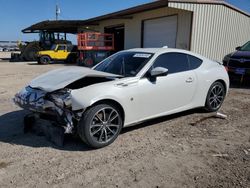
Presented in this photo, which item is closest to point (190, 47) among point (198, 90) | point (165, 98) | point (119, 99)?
point (198, 90)

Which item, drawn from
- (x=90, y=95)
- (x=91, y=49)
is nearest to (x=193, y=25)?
(x=91, y=49)

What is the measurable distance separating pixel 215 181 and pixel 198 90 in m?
2.57

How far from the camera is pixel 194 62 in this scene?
546 centimetres

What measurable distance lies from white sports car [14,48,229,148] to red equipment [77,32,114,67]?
1232cm

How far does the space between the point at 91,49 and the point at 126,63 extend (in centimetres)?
1316

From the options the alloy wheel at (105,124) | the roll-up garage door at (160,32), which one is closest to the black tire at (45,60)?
the roll-up garage door at (160,32)

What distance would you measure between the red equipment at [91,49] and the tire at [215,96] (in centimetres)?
1219

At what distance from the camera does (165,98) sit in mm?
4781

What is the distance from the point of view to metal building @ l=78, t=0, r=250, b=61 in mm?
13094

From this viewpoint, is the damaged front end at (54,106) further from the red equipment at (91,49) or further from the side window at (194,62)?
the red equipment at (91,49)

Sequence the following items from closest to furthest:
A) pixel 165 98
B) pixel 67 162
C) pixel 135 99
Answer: pixel 67 162, pixel 135 99, pixel 165 98

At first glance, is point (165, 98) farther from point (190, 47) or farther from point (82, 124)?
point (190, 47)

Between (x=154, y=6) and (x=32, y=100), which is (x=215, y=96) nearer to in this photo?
(x=32, y=100)

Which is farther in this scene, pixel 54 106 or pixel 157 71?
pixel 157 71
